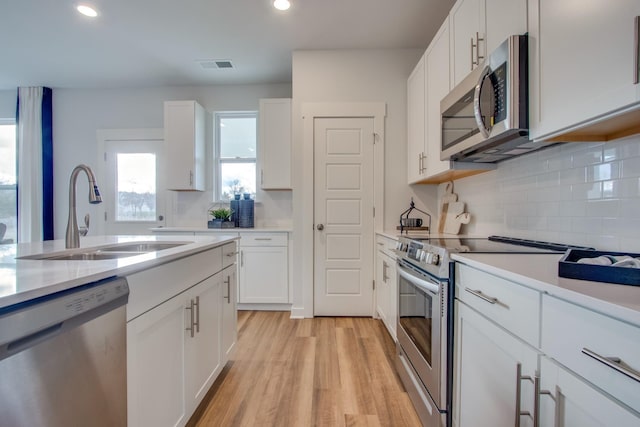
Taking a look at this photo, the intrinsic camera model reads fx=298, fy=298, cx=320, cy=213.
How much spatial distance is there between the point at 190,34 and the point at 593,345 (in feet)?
11.7

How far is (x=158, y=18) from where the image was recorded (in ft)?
8.75

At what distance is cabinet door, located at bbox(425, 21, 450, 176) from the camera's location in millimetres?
2109

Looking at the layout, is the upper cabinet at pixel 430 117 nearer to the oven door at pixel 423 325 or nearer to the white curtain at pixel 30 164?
the oven door at pixel 423 325

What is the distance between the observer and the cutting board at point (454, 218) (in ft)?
7.98

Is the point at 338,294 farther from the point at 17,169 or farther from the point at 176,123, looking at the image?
the point at 17,169

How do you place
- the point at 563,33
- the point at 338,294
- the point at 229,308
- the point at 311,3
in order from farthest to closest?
the point at 338,294 → the point at 311,3 → the point at 229,308 → the point at 563,33

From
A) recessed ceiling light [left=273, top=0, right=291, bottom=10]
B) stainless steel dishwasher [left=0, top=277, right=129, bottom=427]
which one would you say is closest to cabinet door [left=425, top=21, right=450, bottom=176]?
recessed ceiling light [left=273, top=0, right=291, bottom=10]

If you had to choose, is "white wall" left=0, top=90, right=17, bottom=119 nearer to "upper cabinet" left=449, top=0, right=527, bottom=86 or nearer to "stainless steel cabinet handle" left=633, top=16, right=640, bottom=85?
"upper cabinet" left=449, top=0, right=527, bottom=86

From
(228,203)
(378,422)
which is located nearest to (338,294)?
(378,422)

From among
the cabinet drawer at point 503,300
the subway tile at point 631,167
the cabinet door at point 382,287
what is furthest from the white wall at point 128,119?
the subway tile at point 631,167

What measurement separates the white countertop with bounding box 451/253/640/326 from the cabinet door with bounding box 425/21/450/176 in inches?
44.2

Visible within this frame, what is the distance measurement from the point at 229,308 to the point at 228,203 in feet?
7.33

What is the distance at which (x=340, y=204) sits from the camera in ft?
10.3

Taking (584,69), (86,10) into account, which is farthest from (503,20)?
(86,10)
